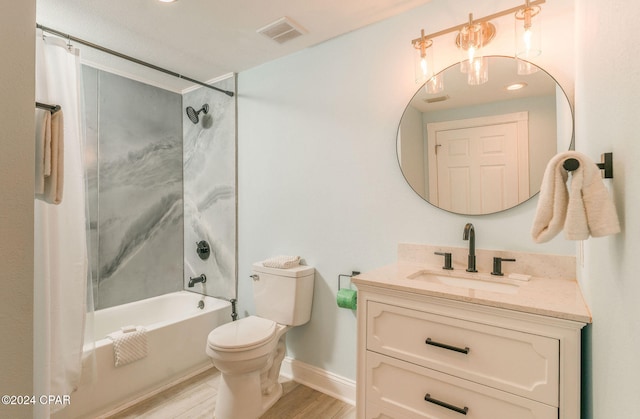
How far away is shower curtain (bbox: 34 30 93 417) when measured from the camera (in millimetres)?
1499

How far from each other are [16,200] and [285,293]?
1576mm

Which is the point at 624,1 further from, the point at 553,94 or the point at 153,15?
the point at 153,15

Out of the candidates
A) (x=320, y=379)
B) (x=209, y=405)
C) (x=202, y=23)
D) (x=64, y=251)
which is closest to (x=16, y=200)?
(x=64, y=251)

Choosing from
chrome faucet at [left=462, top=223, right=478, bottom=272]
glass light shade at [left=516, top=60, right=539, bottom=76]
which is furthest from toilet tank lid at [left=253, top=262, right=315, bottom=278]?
glass light shade at [left=516, top=60, right=539, bottom=76]

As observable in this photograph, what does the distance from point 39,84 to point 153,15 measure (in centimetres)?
76

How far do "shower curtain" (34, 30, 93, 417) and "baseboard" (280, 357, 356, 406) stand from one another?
1.27m

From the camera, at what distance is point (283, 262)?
2207 millimetres

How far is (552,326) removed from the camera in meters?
1.03

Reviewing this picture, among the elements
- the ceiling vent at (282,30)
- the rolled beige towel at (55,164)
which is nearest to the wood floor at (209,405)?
the rolled beige towel at (55,164)

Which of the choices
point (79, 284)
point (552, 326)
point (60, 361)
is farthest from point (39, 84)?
point (552, 326)

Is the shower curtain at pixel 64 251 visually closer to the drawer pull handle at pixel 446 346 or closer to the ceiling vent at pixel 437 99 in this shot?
the drawer pull handle at pixel 446 346

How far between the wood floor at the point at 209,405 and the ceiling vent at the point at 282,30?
7.90 feet

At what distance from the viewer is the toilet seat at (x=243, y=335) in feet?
5.81

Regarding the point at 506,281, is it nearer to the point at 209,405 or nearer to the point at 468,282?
the point at 468,282
